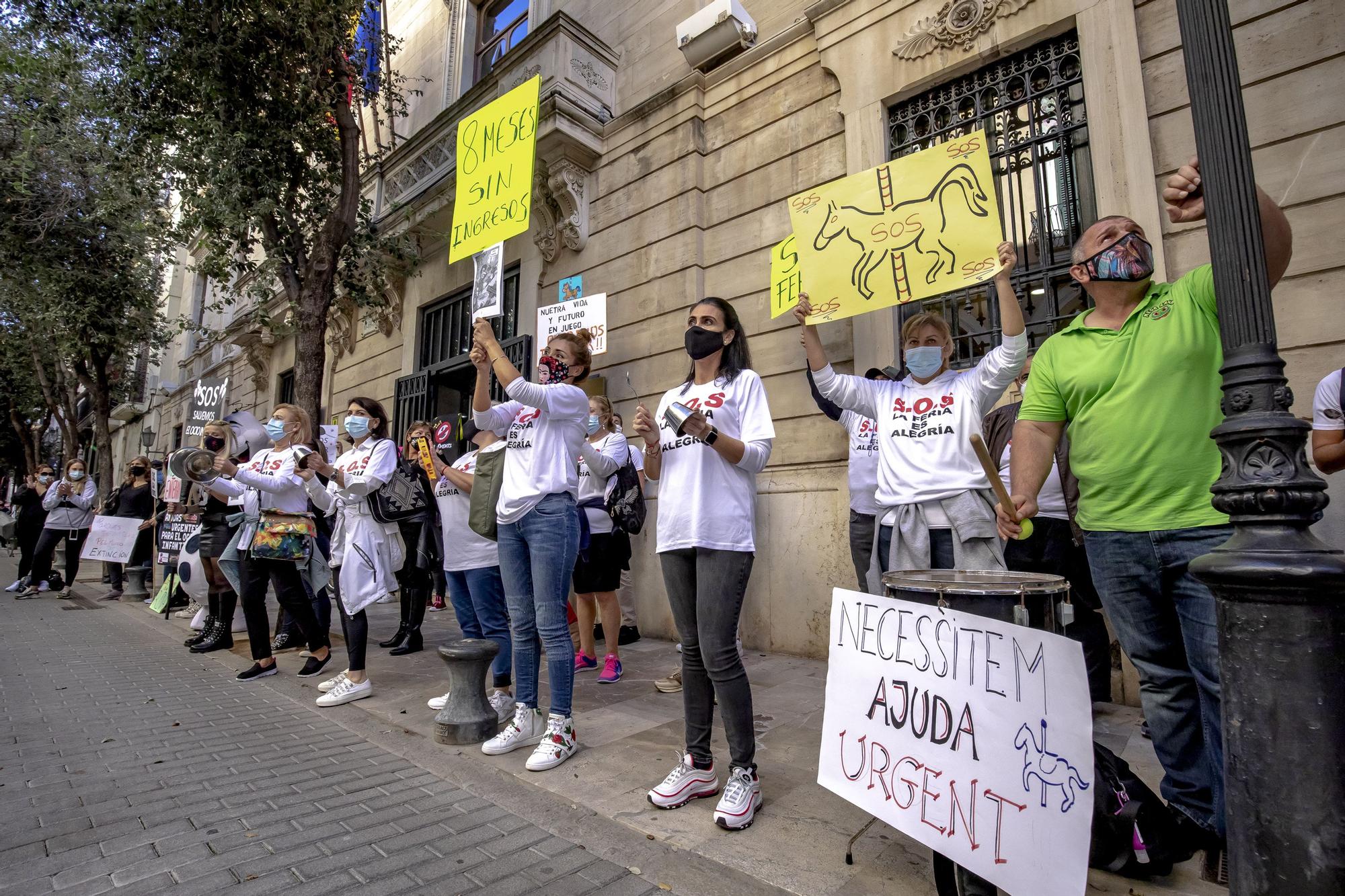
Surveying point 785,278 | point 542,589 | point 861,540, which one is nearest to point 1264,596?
point 542,589

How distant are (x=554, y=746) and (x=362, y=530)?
2.28m

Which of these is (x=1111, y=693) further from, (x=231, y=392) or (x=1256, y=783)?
(x=231, y=392)

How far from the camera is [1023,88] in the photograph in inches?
209

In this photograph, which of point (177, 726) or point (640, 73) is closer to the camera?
point (177, 726)

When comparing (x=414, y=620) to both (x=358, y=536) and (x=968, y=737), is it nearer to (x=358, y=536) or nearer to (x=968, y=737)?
(x=358, y=536)

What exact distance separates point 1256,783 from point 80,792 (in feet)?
13.9

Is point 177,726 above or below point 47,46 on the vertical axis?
below

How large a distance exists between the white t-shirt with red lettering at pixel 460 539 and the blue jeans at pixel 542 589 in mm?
437

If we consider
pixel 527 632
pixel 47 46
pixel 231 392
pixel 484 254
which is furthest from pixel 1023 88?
pixel 231 392

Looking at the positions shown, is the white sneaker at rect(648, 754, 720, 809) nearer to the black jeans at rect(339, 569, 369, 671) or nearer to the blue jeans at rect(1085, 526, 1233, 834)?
the blue jeans at rect(1085, 526, 1233, 834)

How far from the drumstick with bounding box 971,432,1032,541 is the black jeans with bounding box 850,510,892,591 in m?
2.05

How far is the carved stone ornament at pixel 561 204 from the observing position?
8.37 meters

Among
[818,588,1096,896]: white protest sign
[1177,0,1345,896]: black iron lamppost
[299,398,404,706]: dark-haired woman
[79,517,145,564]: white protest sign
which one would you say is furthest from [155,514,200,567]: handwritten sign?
[1177,0,1345,896]: black iron lamppost

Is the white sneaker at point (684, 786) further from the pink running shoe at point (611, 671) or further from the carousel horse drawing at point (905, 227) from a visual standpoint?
the carousel horse drawing at point (905, 227)
